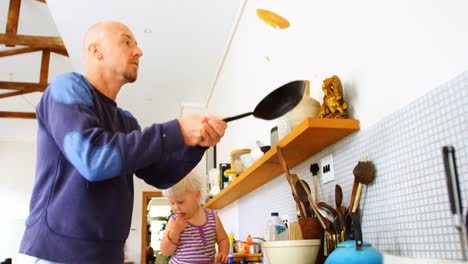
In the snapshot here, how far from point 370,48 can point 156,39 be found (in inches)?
105

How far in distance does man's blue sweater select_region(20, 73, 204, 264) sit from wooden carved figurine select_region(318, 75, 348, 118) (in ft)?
1.99

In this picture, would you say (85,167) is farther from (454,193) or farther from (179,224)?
(179,224)

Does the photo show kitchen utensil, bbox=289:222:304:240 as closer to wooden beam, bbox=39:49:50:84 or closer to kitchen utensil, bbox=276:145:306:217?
kitchen utensil, bbox=276:145:306:217

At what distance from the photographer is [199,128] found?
3.08 ft

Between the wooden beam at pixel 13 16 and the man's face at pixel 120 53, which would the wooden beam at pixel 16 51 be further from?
the man's face at pixel 120 53

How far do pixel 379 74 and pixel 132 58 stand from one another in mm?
701

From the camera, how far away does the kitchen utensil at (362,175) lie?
120 cm

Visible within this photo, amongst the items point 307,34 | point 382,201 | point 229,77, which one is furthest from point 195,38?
point 382,201

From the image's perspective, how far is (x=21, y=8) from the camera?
11.6 ft

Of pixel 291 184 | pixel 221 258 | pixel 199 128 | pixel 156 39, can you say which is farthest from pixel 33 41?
pixel 199 128

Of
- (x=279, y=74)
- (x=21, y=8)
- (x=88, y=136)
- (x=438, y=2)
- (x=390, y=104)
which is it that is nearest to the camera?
(x=88, y=136)

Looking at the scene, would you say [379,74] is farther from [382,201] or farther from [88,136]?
[88,136]

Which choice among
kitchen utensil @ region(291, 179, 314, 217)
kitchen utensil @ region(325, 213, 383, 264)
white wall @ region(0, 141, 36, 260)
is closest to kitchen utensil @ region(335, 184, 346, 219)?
kitchen utensil @ region(291, 179, 314, 217)

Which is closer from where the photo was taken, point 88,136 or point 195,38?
point 88,136
